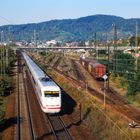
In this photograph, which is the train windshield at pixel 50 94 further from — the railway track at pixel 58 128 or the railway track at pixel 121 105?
the railway track at pixel 121 105

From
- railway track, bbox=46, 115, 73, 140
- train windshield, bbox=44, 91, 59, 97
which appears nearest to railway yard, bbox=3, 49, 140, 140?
railway track, bbox=46, 115, 73, 140

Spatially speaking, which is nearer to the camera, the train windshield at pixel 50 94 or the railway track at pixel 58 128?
the railway track at pixel 58 128

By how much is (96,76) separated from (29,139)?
3589 centimetres

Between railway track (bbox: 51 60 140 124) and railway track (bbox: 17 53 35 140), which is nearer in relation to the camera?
railway track (bbox: 17 53 35 140)

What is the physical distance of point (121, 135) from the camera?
2477 centimetres

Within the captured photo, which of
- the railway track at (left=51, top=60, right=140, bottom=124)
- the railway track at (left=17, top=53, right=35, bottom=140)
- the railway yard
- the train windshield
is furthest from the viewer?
the train windshield

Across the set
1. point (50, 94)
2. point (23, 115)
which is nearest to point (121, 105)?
point (50, 94)

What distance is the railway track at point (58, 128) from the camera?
26881 millimetres

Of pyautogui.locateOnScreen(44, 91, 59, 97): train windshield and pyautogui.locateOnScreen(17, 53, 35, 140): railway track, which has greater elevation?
pyautogui.locateOnScreen(44, 91, 59, 97): train windshield

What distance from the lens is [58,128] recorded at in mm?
29906

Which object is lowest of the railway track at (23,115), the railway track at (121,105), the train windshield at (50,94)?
the railway track at (23,115)

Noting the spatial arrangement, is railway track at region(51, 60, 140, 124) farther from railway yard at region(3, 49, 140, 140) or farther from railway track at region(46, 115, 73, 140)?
railway track at region(46, 115, 73, 140)

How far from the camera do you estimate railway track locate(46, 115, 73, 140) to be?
26.9m

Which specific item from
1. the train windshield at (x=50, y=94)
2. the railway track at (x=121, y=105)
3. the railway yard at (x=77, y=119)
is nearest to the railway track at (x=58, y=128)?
the railway yard at (x=77, y=119)
